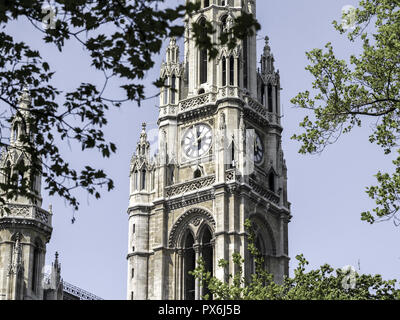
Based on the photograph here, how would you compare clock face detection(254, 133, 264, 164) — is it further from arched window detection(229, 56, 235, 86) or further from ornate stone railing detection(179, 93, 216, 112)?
arched window detection(229, 56, 235, 86)

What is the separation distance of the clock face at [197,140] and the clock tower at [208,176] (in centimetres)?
7

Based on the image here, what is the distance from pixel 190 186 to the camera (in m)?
82.1

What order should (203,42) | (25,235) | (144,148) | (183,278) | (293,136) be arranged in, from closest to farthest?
(203,42) → (293,136) → (25,235) → (183,278) → (144,148)

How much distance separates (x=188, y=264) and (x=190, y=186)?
567 centimetres

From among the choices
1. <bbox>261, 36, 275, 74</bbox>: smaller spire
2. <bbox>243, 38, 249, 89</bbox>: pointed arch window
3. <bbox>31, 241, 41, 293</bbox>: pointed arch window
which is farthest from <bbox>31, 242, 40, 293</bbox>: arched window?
<bbox>261, 36, 275, 74</bbox>: smaller spire

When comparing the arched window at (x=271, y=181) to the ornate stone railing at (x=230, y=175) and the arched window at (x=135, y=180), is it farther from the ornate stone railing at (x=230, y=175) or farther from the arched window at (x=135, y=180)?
the arched window at (x=135, y=180)

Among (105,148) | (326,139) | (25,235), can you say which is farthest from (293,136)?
(25,235)

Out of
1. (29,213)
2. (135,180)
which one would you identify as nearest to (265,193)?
(135,180)

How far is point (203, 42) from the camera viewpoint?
2039cm

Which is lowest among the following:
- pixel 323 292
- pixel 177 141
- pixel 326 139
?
pixel 323 292

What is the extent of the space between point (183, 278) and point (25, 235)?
29.8 meters

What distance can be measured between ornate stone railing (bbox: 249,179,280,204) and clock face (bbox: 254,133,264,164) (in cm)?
273

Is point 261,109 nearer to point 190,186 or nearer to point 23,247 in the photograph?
point 190,186

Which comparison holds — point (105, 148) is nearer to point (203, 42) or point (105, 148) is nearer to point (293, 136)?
point (203, 42)
